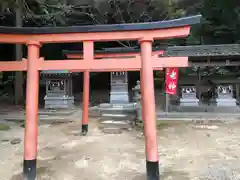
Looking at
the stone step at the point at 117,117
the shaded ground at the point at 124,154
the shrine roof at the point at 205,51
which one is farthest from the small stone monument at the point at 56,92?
the shrine roof at the point at 205,51

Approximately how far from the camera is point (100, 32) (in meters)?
4.35

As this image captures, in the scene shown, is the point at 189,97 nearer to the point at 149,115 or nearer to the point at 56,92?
the point at 56,92

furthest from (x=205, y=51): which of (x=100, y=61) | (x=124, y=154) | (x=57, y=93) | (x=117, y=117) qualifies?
(x=100, y=61)

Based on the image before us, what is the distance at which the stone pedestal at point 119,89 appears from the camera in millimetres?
13672

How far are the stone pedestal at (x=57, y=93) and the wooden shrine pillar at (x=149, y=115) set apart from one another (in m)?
10.8

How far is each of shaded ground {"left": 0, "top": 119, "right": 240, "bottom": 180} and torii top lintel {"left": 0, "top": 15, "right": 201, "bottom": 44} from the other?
2.65 metres

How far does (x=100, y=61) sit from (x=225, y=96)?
10065 millimetres

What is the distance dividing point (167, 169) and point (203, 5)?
1695 centimetres

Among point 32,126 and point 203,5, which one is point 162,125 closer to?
point 32,126

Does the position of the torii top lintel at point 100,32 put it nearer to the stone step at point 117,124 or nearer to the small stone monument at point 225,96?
the stone step at point 117,124

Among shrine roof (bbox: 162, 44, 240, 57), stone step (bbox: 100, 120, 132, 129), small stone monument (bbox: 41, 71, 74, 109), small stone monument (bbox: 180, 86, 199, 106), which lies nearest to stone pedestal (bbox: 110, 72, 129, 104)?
small stone monument (bbox: 41, 71, 74, 109)

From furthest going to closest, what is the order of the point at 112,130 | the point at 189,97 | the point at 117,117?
the point at 189,97 → the point at 117,117 → the point at 112,130

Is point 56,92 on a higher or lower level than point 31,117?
higher

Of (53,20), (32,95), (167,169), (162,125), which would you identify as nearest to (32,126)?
(32,95)
